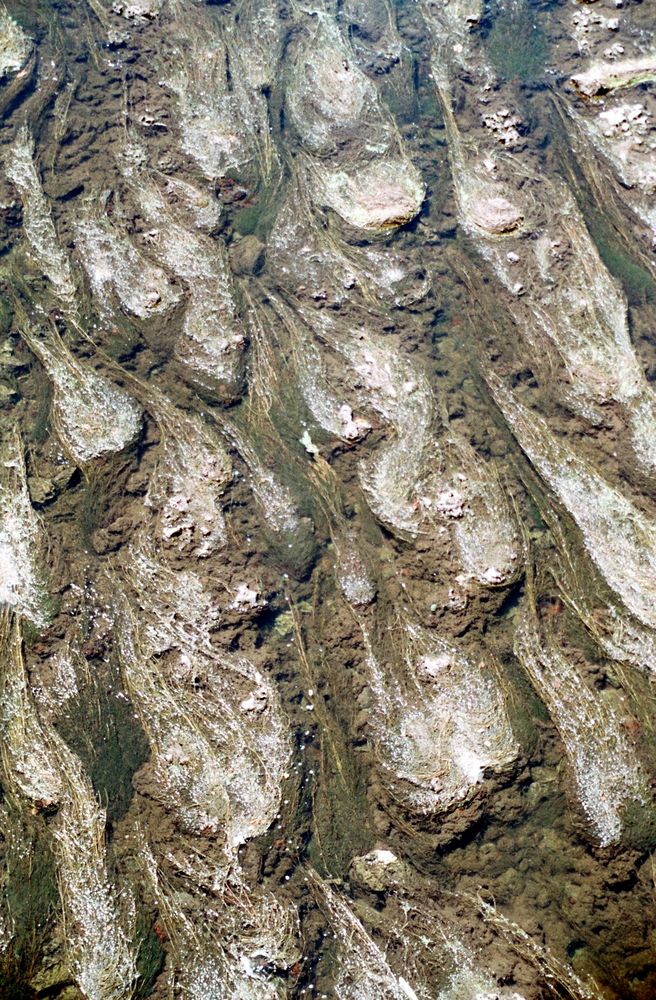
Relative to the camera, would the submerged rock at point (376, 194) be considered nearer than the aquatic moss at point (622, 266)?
No

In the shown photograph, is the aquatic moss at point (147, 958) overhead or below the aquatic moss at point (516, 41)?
below

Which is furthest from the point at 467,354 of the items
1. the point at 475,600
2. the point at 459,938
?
the point at 459,938

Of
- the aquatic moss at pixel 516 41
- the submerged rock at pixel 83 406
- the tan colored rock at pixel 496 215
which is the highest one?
the aquatic moss at pixel 516 41

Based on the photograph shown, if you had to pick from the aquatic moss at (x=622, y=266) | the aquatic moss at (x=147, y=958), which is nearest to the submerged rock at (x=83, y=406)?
the aquatic moss at (x=147, y=958)

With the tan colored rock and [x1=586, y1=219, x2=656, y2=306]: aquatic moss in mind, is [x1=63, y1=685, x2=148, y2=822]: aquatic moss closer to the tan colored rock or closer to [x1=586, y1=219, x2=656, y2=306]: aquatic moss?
the tan colored rock

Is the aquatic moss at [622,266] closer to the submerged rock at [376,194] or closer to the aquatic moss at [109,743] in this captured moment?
the submerged rock at [376,194]

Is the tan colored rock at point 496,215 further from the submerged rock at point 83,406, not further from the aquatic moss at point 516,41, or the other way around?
the submerged rock at point 83,406

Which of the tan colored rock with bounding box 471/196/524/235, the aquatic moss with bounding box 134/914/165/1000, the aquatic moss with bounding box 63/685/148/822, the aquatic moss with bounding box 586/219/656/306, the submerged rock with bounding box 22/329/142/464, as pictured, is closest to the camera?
the aquatic moss with bounding box 134/914/165/1000

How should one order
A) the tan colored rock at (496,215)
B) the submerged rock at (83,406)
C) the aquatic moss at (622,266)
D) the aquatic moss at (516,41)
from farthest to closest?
the aquatic moss at (516,41), the tan colored rock at (496,215), the aquatic moss at (622,266), the submerged rock at (83,406)

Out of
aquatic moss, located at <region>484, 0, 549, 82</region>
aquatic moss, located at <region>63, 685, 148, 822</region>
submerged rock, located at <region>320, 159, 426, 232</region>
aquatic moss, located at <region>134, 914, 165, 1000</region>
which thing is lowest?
aquatic moss, located at <region>134, 914, 165, 1000</region>

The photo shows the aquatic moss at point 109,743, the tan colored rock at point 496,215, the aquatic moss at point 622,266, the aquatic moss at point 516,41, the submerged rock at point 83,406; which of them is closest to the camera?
the aquatic moss at point 109,743

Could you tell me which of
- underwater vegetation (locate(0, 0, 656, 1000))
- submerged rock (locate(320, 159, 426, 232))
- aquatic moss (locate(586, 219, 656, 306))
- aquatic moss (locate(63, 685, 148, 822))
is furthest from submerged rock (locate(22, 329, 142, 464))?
aquatic moss (locate(586, 219, 656, 306))
